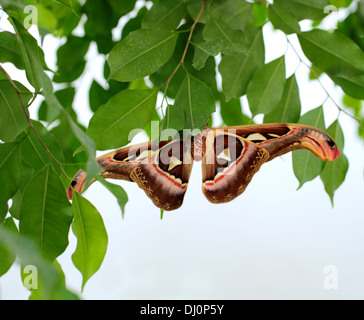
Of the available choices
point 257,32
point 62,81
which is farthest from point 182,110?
point 62,81

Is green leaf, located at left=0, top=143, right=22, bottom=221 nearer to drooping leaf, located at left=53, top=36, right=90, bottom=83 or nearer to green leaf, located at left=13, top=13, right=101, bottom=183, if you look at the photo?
green leaf, located at left=13, top=13, right=101, bottom=183

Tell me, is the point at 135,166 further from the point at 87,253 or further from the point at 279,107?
the point at 279,107

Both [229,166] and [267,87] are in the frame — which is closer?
[229,166]

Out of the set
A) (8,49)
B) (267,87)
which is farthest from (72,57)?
(267,87)

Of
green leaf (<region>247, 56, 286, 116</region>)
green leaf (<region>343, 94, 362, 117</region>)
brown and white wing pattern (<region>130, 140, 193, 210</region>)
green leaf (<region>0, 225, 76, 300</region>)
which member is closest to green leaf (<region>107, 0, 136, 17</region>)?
green leaf (<region>247, 56, 286, 116</region>)

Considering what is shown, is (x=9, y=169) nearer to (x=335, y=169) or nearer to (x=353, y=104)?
(x=335, y=169)
